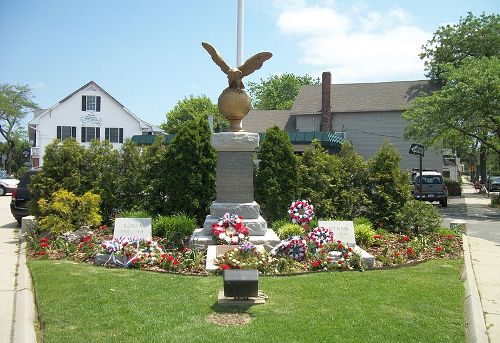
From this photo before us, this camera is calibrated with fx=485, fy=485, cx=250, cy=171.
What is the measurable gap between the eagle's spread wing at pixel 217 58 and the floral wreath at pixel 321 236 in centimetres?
417

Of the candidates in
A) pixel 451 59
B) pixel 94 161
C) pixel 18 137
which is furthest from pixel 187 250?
pixel 18 137

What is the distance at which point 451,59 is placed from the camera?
3822 centimetres

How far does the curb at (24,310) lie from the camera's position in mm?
5434

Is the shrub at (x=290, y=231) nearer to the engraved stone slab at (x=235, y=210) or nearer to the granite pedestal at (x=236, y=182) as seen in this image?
the granite pedestal at (x=236, y=182)

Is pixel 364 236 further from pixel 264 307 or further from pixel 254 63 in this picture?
pixel 264 307

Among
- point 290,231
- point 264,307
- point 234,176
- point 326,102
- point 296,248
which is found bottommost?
point 264,307

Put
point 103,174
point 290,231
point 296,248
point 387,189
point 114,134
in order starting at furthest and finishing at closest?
point 114,134 → point 103,174 → point 387,189 → point 290,231 → point 296,248

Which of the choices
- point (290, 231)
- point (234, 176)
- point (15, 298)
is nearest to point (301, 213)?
point (290, 231)

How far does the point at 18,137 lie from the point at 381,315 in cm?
7412

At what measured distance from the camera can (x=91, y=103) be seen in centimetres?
4591

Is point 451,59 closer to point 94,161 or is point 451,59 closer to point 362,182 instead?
point 362,182

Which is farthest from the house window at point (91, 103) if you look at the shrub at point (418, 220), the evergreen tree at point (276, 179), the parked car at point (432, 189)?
the shrub at point (418, 220)

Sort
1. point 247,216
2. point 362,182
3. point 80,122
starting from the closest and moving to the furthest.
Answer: point 247,216 < point 362,182 < point 80,122

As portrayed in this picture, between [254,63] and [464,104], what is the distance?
47.4 feet
